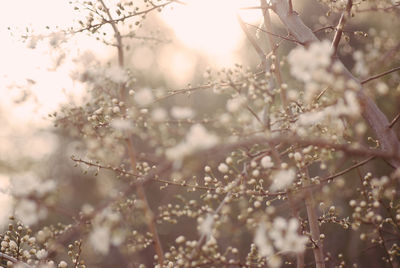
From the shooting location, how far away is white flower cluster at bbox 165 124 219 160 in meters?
1.46

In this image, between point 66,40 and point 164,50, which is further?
point 164,50

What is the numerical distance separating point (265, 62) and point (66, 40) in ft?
4.95

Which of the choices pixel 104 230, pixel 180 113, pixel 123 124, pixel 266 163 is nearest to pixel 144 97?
pixel 123 124

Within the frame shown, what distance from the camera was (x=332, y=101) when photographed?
200cm

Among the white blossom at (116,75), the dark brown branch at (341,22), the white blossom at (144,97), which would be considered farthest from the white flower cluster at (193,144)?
the white blossom at (116,75)

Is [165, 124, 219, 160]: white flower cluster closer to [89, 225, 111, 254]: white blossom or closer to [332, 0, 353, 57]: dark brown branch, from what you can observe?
[89, 225, 111, 254]: white blossom

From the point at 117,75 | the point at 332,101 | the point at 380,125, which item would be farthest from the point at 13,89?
the point at 380,125

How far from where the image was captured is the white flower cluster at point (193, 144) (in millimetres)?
1460

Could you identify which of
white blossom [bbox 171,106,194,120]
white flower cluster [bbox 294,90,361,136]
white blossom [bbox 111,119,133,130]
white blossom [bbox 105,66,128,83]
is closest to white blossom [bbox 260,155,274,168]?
white flower cluster [bbox 294,90,361,136]

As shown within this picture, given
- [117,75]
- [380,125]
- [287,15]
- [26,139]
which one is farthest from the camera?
[26,139]

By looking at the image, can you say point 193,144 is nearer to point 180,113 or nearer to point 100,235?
point 100,235

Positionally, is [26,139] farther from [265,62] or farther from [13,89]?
[265,62]

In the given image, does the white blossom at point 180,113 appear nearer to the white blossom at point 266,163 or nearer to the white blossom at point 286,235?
the white blossom at point 266,163

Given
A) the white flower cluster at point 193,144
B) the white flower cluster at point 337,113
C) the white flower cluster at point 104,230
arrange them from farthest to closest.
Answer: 1. the white flower cluster at point 337,113
2. the white flower cluster at point 104,230
3. the white flower cluster at point 193,144
